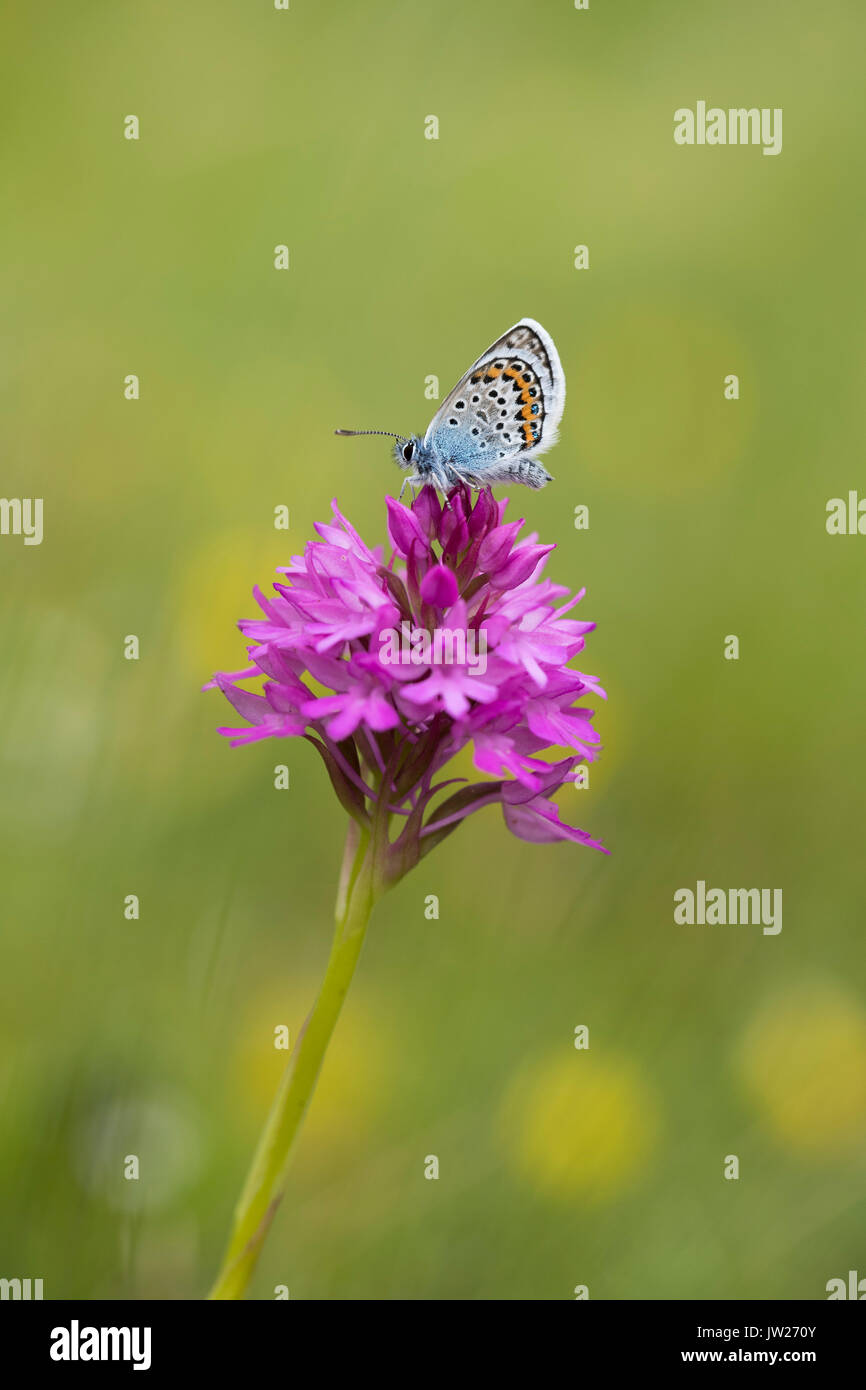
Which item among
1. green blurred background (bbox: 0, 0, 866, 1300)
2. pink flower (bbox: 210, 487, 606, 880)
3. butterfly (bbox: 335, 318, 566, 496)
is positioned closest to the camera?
pink flower (bbox: 210, 487, 606, 880)

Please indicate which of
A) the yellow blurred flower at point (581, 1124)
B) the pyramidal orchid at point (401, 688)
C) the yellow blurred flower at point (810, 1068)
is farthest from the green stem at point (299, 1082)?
the yellow blurred flower at point (810, 1068)

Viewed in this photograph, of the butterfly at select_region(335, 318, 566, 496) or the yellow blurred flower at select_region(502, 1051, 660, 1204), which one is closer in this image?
the butterfly at select_region(335, 318, 566, 496)

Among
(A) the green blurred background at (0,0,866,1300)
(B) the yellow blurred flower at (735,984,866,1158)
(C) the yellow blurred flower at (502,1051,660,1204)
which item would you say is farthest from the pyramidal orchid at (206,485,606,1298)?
(B) the yellow blurred flower at (735,984,866,1158)

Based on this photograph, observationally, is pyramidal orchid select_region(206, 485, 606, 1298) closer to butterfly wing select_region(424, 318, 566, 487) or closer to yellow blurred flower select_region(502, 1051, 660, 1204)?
butterfly wing select_region(424, 318, 566, 487)

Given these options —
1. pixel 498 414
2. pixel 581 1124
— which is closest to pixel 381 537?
pixel 581 1124
